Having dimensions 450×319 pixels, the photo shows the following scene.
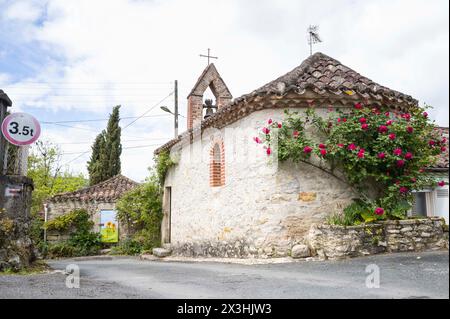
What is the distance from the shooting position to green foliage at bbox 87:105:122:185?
77.2ft

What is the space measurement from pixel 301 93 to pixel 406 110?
2735mm

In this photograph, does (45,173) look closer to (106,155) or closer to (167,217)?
(106,155)

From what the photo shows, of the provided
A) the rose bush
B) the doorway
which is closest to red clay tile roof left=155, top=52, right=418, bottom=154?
the rose bush

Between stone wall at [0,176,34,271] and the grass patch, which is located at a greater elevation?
stone wall at [0,176,34,271]

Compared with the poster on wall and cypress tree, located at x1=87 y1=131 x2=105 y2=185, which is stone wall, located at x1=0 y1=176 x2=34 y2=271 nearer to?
the poster on wall

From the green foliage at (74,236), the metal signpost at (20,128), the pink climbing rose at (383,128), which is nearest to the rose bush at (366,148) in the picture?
the pink climbing rose at (383,128)

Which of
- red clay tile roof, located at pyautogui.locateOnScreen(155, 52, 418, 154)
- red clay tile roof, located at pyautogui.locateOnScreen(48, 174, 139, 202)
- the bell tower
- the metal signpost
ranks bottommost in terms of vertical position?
red clay tile roof, located at pyautogui.locateOnScreen(48, 174, 139, 202)

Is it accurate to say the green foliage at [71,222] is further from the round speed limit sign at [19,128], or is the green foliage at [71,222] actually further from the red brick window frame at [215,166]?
the round speed limit sign at [19,128]

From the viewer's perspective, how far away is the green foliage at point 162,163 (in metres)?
14.0

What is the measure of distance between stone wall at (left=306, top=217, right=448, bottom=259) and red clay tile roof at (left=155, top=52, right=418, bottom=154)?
262cm

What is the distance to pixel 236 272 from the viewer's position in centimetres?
671
